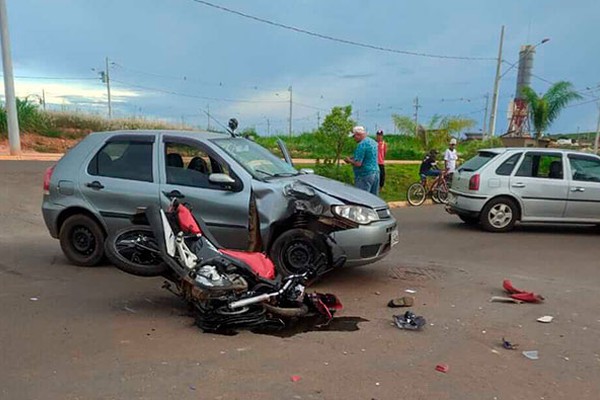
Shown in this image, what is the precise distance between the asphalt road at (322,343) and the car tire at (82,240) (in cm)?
15

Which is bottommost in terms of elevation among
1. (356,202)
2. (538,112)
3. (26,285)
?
(26,285)

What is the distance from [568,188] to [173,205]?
24.9 ft

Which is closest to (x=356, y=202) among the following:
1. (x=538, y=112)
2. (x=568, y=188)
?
(x=568, y=188)

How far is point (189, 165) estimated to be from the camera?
5973 mm

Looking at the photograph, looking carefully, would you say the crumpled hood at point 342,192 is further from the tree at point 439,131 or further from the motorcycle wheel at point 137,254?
the tree at point 439,131

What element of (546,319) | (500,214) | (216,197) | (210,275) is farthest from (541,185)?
(210,275)

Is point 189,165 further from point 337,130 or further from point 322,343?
point 337,130

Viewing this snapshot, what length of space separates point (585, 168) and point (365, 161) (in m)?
4.19

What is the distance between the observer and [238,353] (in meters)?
3.80

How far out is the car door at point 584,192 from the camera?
29.5 feet

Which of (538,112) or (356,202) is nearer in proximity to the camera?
(356,202)

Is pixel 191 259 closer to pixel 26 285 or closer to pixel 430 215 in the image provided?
pixel 26 285

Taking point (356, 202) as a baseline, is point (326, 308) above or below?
below

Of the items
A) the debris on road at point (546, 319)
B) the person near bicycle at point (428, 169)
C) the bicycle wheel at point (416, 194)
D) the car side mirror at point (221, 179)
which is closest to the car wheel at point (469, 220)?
the bicycle wheel at point (416, 194)
